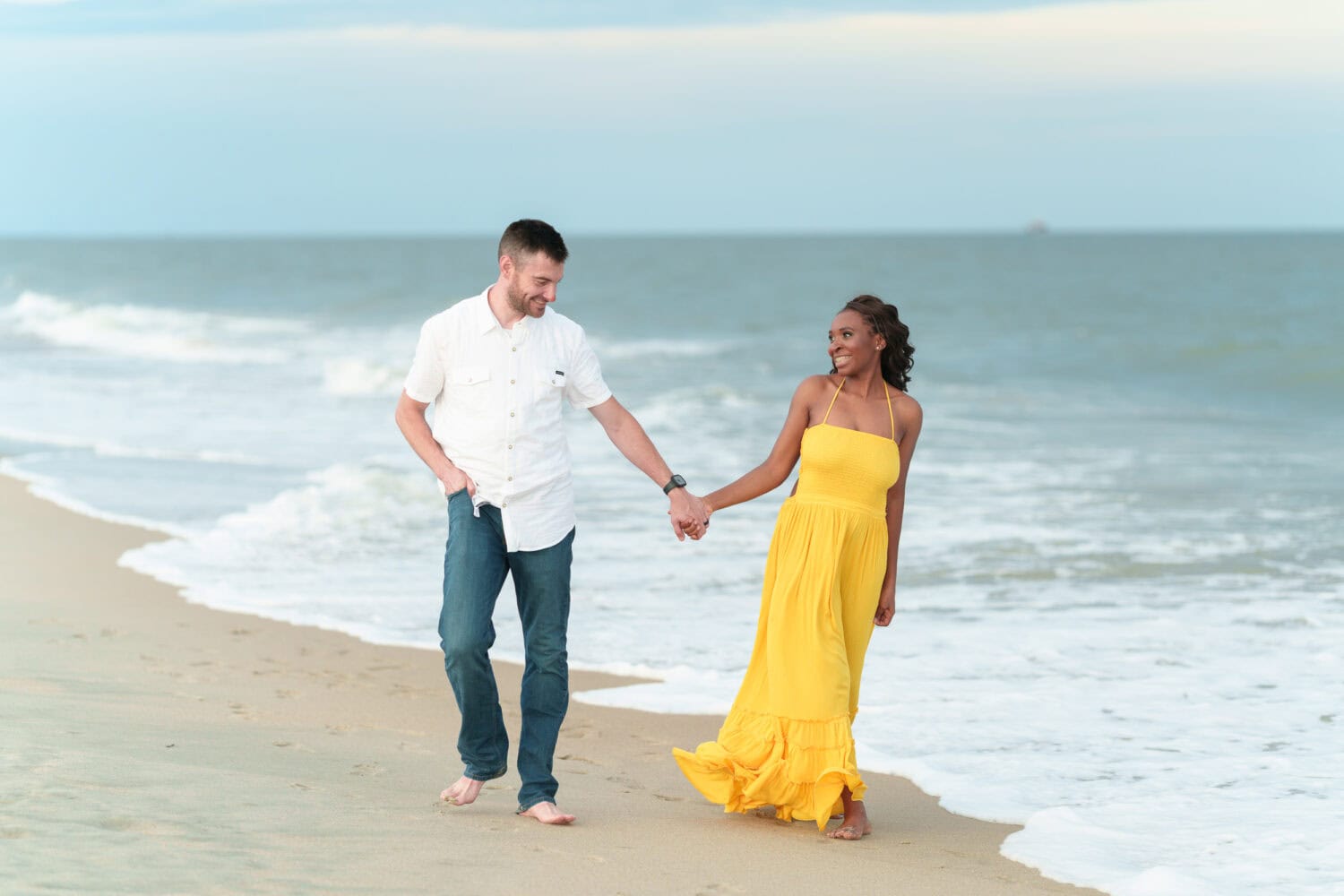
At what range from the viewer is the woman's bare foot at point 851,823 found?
193 inches

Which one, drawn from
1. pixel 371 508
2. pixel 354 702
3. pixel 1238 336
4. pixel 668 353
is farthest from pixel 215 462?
pixel 1238 336

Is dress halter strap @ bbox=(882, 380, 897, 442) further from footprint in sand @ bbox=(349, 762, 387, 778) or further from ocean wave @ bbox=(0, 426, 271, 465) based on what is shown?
ocean wave @ bbox=(0, 426, 271, 465)

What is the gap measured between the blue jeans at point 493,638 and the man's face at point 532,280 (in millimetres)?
627

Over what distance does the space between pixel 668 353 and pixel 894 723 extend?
2654 cm

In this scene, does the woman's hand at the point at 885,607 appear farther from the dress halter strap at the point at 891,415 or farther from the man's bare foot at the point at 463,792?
the man's bare foot at the point at 463,792

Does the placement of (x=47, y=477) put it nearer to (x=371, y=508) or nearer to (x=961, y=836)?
(x=371, y=508)

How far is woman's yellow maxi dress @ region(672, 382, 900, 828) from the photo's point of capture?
4852 millimetres

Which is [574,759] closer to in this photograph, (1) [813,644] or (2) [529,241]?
(1) [813,644]

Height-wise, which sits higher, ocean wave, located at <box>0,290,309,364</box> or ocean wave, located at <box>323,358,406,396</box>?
ocean wave, located at <box>0,290,309,364</box>

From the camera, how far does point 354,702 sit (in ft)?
Result: 21.6

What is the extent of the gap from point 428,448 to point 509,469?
261mm

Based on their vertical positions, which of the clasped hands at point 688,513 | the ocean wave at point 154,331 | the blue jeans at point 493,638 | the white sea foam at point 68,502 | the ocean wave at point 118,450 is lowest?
the blue jeans at point 493,638

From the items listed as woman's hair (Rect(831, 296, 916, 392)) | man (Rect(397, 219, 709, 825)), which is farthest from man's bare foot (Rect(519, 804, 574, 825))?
woman's hair (Rect(831, 296, 916, 392))

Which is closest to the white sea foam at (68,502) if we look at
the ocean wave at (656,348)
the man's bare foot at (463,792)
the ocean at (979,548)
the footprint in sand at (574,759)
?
the ocean at (979,548)
